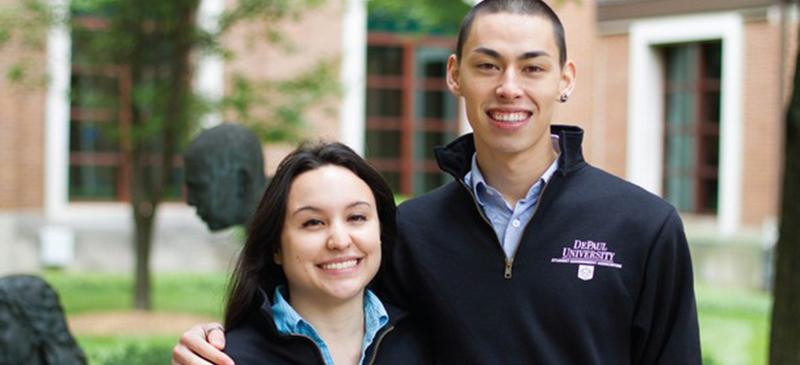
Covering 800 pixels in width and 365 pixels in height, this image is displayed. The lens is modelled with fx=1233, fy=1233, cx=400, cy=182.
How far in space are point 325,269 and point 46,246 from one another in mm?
14197

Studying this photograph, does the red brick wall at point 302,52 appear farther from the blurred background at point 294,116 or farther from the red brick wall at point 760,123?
the red brick wall at point 760,123

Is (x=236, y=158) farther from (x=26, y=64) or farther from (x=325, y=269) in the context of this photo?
(x=26, y=64)

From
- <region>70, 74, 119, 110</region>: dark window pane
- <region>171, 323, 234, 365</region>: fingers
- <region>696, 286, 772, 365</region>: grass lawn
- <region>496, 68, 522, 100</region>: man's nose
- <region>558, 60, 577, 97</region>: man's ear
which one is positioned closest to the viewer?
<region>171, 323, 234, 365</region>: fingers

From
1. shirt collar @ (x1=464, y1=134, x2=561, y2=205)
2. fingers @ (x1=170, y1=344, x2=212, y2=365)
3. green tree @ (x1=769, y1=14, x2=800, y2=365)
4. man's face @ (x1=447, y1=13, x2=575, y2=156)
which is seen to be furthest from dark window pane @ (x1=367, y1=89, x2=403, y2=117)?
fingers @ (x1=170, y1=344, x2=212, y2=365)

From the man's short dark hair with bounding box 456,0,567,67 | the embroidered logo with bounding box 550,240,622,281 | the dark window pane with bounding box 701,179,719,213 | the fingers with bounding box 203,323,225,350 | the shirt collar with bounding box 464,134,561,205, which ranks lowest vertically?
the dark window pane with bounding box 701,179,719,213

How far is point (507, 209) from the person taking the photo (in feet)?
9.02

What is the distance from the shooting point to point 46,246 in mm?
16062

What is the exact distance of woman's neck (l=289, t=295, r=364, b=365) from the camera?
8.71ft

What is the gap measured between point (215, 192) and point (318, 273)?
9.80 feet

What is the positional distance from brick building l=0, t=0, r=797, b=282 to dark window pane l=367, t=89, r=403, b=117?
0.07ft

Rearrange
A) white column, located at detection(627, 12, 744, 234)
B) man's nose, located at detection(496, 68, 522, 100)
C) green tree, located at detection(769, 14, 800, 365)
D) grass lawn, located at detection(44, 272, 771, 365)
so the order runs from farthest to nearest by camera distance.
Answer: white column, located at detection(627, 12, 744, 234)
grass lawn, located at detection(44, 272, 771, 365)
green tree, located at detection(769, 14, 800, 365)
man's nose, located at detection(496, 68, 522, 100)

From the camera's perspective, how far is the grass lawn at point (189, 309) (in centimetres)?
865

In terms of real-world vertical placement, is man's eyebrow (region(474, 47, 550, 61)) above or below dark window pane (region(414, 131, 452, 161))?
above

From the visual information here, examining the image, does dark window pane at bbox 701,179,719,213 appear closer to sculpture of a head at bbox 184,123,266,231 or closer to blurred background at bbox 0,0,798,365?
blurred background at bbox 0,0,798,365
